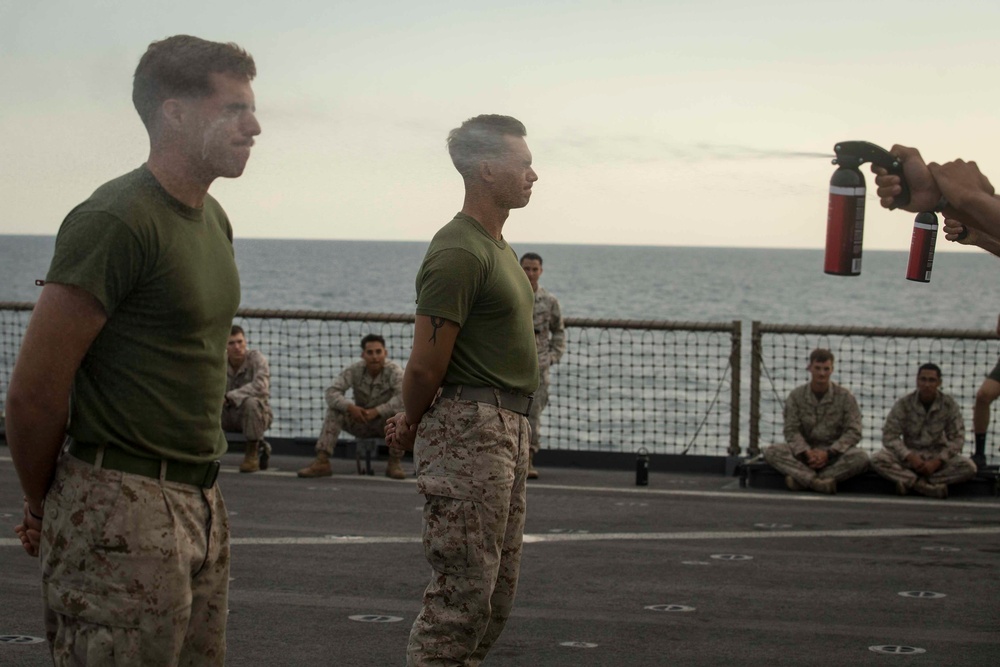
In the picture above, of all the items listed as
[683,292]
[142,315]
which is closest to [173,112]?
[142,315]

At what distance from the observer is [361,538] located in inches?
325

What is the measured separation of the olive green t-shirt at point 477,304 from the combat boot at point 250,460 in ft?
24.2

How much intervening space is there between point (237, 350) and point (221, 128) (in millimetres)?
9044

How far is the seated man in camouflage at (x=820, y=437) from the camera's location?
10.7 meters

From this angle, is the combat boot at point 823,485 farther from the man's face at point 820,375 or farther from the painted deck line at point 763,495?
the man's face at point 820,375

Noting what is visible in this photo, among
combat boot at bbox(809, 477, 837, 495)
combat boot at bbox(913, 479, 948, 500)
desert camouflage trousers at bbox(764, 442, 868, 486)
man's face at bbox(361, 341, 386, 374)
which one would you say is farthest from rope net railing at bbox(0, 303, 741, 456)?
combat boot at bbox(913, 479, 948, 500)

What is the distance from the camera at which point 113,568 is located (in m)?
2.85

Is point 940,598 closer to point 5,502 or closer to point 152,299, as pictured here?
point 152,299

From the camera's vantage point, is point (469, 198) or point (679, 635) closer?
point (469, 198)

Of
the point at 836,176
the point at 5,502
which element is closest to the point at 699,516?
the point at 5,502

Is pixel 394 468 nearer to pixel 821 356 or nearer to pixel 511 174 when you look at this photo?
pixel 821 356

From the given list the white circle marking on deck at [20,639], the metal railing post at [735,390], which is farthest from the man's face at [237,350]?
the white circle marking on deck at [20,639]

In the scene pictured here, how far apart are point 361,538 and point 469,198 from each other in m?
4.35

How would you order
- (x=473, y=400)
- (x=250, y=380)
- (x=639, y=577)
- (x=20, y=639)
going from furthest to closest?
(x=250, y=380)
(x=639, y=577)
(x=20, y=639)
(x=473, y=400)
